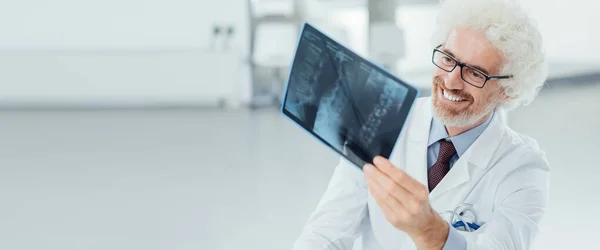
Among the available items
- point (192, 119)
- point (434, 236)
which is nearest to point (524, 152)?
point (434, 236)

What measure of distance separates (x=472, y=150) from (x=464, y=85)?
14cm

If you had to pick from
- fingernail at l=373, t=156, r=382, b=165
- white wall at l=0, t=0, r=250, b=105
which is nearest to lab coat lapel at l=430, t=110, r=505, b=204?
fingernail at l=373, t=156, r=382, b=165

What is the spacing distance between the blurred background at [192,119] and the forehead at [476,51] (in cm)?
165

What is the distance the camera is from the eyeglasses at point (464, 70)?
1412 millimetres

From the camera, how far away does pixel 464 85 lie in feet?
4.68

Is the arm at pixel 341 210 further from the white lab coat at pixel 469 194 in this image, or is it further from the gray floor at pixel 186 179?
the gray floor at pixel 186 179

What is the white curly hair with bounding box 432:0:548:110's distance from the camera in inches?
55.2

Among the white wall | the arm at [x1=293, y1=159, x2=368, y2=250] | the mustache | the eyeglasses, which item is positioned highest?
the eyeglasses

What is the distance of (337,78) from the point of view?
1233mm

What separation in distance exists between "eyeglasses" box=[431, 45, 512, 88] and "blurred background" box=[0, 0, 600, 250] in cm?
164

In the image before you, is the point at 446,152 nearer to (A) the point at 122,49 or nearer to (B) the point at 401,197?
(B) the point at 401,197

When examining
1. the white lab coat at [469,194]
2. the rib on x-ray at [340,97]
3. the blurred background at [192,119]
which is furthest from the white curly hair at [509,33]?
the blurred background at [192,119]

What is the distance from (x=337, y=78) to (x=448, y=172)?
369 millimetres

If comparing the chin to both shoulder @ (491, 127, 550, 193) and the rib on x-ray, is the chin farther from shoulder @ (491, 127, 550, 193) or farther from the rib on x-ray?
the rib on x-ray
